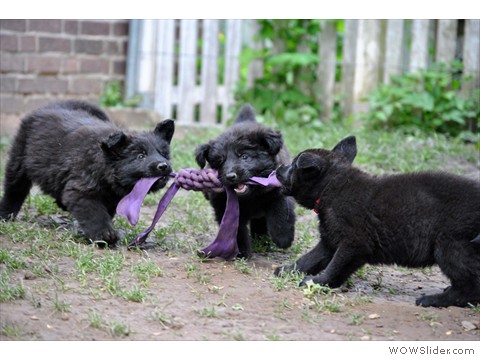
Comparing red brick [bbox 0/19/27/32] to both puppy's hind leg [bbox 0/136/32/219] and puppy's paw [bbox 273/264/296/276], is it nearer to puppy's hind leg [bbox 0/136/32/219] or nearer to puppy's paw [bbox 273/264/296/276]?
puppy's hind leg [bbox 0/136/32/219]

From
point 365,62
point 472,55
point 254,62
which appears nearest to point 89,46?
point 254,62

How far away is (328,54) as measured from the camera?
11.1 m

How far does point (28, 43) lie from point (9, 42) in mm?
273

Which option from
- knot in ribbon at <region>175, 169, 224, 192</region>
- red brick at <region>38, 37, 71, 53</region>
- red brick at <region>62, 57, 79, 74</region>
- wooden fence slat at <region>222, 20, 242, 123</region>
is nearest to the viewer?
knot in ribbon at <region>175, 169, 224, 192</region>

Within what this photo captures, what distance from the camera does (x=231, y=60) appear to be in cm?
1141

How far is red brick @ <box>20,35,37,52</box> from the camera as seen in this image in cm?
1066

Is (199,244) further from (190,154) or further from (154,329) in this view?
(190,154)

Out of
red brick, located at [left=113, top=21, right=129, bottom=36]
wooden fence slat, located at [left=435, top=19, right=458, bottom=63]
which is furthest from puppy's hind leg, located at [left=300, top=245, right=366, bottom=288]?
red brick, located at [left=113, top=21, right=129, bottom=36]

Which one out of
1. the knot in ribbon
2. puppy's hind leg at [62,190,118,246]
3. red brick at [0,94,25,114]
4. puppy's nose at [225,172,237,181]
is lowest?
puppy's hind leg at [62,190,118,246]

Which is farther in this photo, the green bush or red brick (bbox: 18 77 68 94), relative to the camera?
red brick (bbox: 18 77 68 94)

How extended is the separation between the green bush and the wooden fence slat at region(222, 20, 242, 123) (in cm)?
221

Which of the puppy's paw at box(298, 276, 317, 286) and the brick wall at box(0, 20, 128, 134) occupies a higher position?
the brick wall at box(0, 20, 128, 134)

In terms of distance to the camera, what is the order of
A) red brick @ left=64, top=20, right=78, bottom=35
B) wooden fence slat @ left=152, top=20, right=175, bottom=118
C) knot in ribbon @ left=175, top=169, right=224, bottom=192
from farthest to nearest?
wooden fence slat @ left=152, top=20, right=175, bottom=118 → red brick @ left=64, top=20, right=78, bottom=35 → knot in ribbon @ left=175, top=169, right=224, bottom=192

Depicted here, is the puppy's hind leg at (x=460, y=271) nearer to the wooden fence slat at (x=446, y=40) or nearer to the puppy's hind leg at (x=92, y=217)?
the puppy's hind leg at (x=92, y=217)
